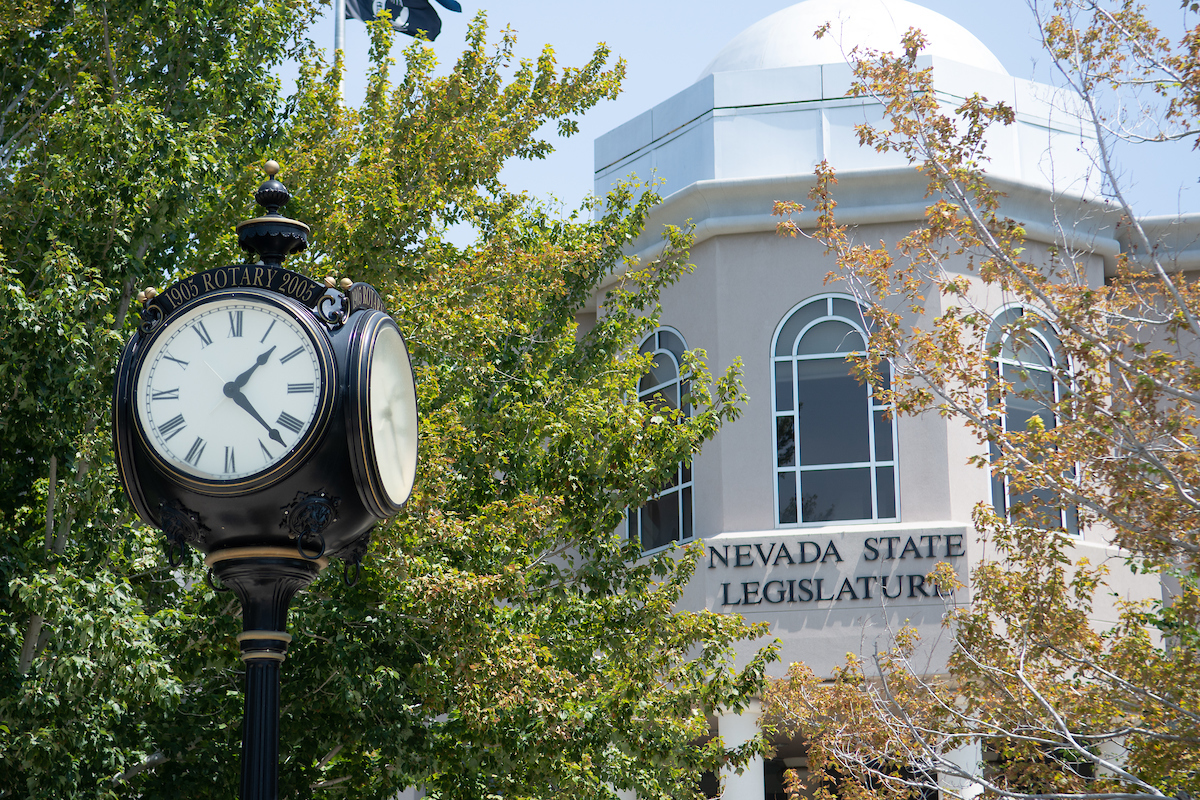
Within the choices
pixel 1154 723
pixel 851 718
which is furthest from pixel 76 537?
pixel 1154 723

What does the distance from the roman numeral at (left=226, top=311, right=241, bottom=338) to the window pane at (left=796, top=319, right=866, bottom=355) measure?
14.8 metres

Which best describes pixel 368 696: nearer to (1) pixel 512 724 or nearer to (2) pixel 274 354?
(1) pixel 512 724

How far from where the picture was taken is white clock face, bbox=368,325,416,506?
3.42 m

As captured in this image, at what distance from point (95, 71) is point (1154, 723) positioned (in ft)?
28.6

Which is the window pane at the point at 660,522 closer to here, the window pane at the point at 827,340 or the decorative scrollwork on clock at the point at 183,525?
the window pane at the point at 827,340

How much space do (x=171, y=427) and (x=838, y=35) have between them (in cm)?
1851

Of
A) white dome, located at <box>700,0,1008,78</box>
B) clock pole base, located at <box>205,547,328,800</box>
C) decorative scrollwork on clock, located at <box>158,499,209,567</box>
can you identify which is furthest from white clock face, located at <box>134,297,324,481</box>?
white dome, located at <box>700,0,1008,78</box>

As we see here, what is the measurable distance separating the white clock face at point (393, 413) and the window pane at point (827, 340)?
14284 mm

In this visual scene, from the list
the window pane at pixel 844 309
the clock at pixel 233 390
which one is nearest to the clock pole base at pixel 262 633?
the clock at pixel 233 390

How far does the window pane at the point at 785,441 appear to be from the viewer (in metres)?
17.4

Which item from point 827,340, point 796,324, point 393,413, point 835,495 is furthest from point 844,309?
point 393,413

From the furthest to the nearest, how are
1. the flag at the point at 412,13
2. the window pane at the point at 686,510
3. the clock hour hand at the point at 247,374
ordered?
the flag at the point at 412,13, the window pane at the point at 686,510, the clock hour hand at the point at 247,374

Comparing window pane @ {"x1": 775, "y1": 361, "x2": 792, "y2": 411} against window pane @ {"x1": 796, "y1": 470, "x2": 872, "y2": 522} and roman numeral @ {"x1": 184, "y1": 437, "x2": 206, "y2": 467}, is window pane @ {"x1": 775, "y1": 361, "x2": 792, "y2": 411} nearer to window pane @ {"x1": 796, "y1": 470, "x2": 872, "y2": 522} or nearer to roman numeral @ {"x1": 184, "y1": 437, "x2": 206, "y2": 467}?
window pane @ {"x1": 796, "y1": 470, "x2": 872, "y2": 522}

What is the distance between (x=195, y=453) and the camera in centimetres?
328
